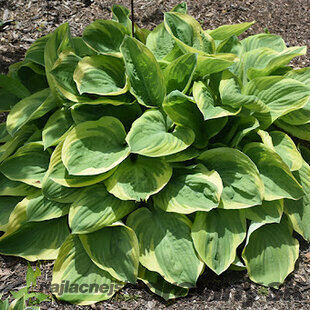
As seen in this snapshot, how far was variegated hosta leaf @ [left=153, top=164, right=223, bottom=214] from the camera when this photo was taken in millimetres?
2596

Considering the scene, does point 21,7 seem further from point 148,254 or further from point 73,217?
point 148,254

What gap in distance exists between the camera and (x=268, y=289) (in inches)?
107

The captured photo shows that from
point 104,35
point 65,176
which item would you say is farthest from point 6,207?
point 104,35

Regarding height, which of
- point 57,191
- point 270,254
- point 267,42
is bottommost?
point 270,254

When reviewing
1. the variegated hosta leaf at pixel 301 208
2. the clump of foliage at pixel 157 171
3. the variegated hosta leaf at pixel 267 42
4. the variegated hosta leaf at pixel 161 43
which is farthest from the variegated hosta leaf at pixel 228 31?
the variegated hosta leaf at pixel 301 208

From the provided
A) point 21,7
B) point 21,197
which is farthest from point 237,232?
point 21,7

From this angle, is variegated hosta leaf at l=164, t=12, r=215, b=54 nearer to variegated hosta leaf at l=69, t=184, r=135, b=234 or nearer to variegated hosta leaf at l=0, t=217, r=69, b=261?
variegated hosta leaf at l=69, t=184, r=135, b=234

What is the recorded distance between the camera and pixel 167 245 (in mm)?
2686

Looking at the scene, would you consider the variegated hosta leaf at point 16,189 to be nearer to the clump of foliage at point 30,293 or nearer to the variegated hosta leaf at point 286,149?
the clump of foliage at point 30,293

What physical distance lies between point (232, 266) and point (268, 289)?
24 centimetres

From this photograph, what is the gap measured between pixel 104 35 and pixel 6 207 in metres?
1.33

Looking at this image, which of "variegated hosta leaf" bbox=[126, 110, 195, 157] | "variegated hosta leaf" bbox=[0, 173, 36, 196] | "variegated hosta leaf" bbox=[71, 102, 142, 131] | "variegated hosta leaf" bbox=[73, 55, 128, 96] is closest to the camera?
"variegated hosta leaf" bbox=[126, 110, 195, 157]

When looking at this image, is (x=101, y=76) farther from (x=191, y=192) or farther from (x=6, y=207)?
(x=6, y=207)

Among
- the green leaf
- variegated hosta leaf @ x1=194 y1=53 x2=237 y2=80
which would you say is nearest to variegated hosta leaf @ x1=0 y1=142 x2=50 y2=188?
the green leaf
